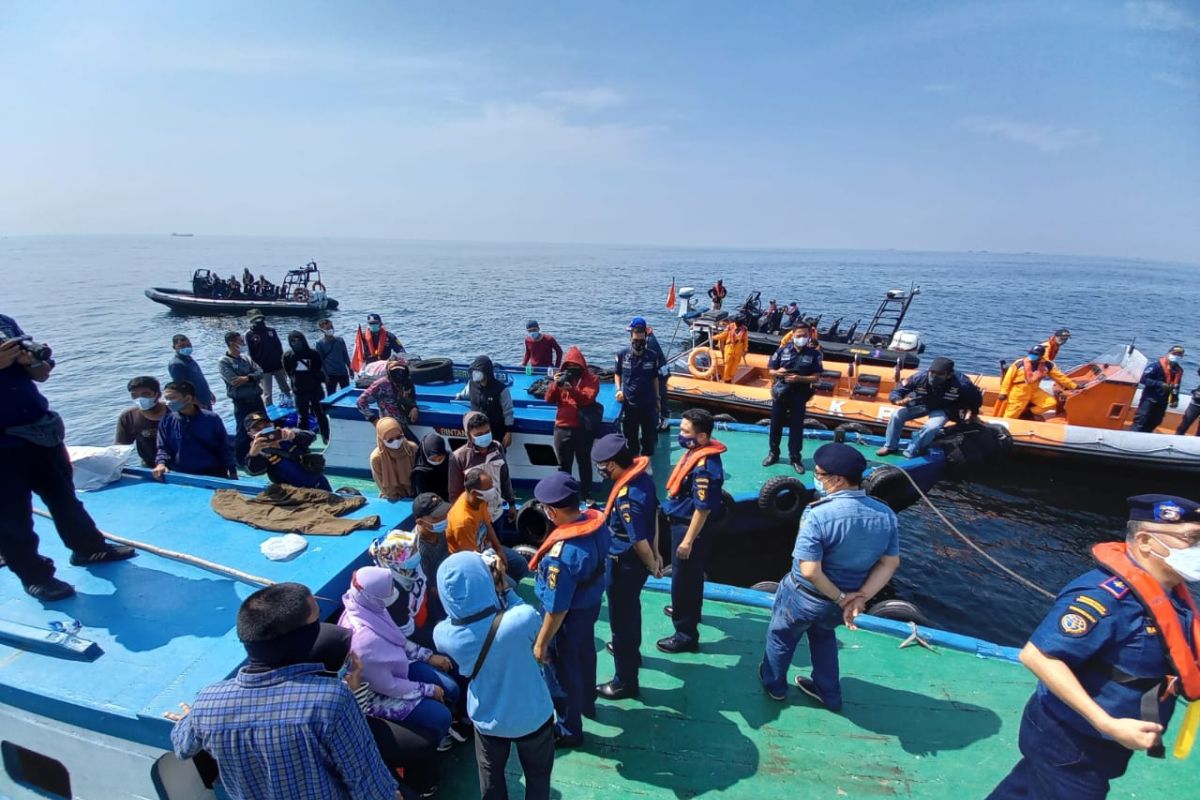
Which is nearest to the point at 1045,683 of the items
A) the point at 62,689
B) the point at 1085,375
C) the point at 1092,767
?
the point at 1092,767

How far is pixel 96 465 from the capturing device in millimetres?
4848

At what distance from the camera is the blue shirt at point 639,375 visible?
23.5ft

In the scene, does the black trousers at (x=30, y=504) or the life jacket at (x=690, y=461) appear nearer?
the black trousers at (x=30, y=504)

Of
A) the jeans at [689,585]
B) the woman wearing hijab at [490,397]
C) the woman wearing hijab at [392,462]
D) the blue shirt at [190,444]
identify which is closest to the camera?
the jeans at [689,585]

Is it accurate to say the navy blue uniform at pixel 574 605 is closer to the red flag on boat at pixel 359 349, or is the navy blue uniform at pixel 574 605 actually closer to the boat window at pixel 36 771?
the boat window at pixel 36 771

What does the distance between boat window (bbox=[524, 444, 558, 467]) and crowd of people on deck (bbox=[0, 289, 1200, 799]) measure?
1535 millimetres

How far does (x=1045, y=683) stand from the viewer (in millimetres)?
2139

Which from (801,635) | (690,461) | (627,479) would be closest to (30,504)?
(627,479)

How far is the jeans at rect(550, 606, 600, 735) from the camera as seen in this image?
322 cm

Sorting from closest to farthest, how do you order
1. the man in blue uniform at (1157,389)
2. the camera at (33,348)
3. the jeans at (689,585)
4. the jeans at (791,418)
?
the camera at (33,348)
the jeans at (689,585)
the jeans at (791,418)
the man in blue uniform at (1157,389)

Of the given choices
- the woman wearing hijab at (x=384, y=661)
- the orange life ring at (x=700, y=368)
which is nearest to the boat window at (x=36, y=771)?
the woman wearing hijab at (x=384, y=661)

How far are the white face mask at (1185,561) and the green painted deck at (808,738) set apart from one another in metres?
1.95

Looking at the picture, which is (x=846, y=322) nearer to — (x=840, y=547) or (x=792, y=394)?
(x=792, y=394)

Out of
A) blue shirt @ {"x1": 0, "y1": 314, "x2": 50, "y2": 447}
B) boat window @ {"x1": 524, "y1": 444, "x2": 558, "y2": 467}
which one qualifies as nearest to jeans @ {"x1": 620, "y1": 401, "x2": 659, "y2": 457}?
boat window @ {"x1": 524, "y1": 444, "x2": 558, "y2": 467}
